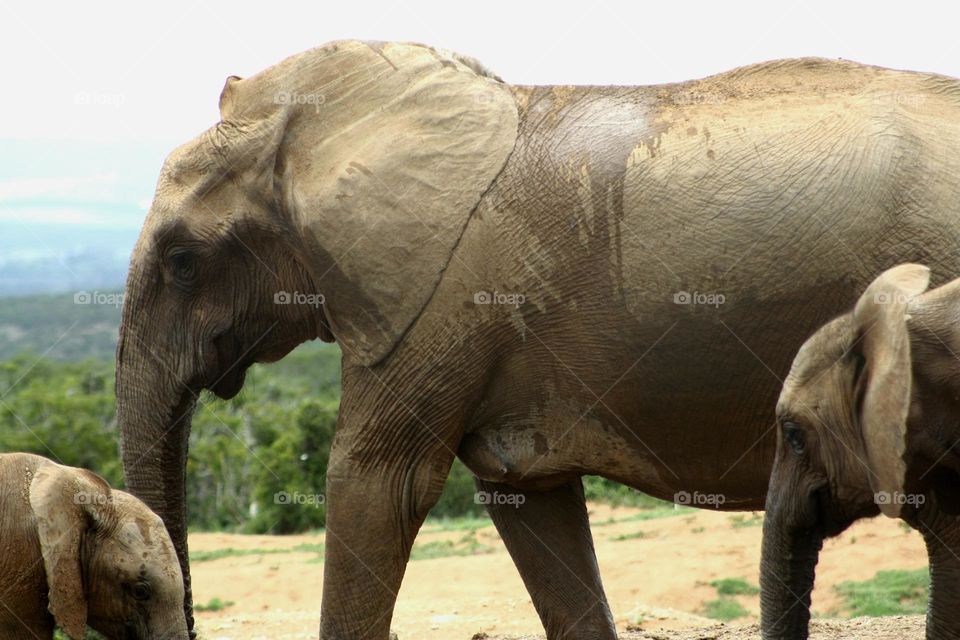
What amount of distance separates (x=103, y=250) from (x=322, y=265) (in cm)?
16817

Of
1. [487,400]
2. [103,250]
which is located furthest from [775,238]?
[103,250]

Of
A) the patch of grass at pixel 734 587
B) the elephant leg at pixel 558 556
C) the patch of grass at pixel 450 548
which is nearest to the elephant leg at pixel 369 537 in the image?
the elephant leg at pixel 558 556

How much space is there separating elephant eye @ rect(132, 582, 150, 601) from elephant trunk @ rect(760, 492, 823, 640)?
7.71ft

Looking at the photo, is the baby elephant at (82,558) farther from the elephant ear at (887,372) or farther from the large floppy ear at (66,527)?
the elephant ear at (887,372)

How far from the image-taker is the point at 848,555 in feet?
36.8

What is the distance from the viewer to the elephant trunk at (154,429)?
588cm

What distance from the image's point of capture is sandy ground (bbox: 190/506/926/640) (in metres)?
8.88

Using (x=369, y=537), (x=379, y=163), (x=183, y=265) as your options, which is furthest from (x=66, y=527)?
(x=379, y=163)

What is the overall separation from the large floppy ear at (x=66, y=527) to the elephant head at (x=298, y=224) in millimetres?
352

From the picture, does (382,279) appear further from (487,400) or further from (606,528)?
(606,528)

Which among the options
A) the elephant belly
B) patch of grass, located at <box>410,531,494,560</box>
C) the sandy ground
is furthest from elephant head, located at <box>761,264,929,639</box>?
patch of grass, located at <box>410,531,494,560</box>

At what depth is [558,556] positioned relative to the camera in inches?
243

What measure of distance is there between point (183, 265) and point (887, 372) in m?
2.79

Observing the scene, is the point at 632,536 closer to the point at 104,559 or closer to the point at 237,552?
the point at 237,552
